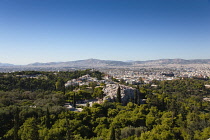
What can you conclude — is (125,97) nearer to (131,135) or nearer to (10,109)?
(131,135)

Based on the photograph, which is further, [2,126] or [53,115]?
[53,115]

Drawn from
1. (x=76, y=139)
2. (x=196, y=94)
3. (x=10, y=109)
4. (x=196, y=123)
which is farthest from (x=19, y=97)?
(x=196, y=94)

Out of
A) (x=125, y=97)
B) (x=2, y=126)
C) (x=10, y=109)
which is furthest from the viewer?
(x=125, y=97)

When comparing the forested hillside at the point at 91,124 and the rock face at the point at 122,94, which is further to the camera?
the rock face at the point at 122,94

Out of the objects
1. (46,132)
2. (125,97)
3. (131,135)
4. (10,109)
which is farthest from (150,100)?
(10,109)

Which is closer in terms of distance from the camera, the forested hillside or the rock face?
the forested hillside

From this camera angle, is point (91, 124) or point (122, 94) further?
point (122, 94)

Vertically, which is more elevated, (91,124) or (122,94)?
(122,94)

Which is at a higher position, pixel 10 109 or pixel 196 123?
pixel 10 109

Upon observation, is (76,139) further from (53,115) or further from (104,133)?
(53,115)

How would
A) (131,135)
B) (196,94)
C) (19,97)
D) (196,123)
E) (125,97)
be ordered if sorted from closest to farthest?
(131,135)
(196,123)
(19,97)
(125,97)
(196,94)
